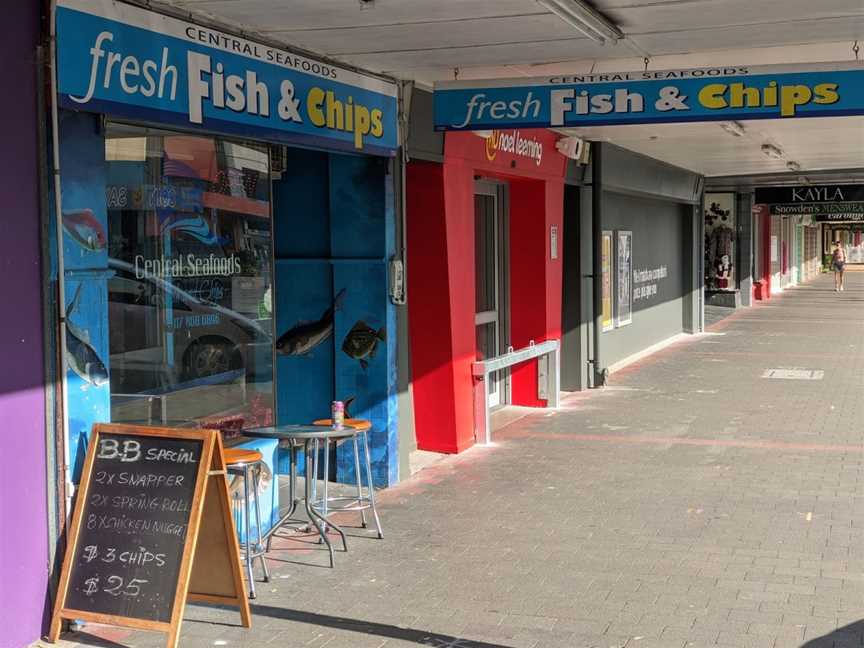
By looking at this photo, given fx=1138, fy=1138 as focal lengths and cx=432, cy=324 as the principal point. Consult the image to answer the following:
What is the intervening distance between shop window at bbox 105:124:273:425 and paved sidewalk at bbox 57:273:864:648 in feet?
4.23

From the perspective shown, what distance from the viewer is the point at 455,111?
28.1 feet

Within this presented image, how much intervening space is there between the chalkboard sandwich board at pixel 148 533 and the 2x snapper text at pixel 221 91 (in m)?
1.79

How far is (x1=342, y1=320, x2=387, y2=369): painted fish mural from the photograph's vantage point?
9.13 metres

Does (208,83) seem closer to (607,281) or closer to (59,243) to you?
(59,243)

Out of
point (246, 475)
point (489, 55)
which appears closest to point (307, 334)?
point (489, 55)

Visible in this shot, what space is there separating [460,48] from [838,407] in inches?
297

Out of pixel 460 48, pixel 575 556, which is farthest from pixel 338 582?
pixel 460 48

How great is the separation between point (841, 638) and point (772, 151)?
1234 centimetres

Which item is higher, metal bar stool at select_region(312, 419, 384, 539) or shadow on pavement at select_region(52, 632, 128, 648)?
metal bar stool at select_region(312, 419, 384, 539)

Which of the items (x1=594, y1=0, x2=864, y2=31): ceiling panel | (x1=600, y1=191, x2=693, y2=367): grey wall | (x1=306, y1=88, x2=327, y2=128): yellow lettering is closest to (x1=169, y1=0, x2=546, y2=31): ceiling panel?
(x1=594, y1=0, x2=864, y2=31): ceiling panel

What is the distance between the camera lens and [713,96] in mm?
7645

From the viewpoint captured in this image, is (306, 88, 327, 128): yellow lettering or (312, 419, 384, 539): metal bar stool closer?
(312, 419, 384, 539): metal bar stool

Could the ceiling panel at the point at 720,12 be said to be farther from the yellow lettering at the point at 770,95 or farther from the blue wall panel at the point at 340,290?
the blue wall panel at the point at 340,290

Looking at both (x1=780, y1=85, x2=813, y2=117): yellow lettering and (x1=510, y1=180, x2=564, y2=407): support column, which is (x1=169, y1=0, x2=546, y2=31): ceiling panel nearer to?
(x1=780, y1=85, x2=813, y2=117): yellow lettering
